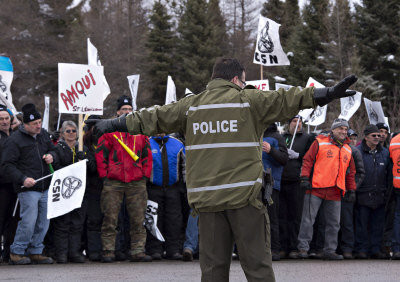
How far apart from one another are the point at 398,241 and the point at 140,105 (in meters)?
35.3

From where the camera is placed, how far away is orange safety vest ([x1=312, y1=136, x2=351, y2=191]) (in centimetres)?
1099

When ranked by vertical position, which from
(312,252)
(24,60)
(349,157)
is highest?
(24,60)

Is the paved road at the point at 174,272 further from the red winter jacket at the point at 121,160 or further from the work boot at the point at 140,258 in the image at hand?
the red winter jacket at the point at 121,160

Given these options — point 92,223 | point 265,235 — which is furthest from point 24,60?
point 265,235

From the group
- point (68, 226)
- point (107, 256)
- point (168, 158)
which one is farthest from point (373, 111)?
point (68, 226)

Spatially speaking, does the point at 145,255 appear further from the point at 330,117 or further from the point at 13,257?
the point at 330,117

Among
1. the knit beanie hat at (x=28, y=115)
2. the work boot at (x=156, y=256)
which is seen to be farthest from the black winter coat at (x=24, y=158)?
the work boot at (x=156, y=256)

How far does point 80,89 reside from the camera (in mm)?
10742

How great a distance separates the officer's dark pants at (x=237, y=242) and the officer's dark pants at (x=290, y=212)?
5.71m

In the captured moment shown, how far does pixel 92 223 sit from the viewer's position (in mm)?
10578

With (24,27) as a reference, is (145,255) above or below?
below

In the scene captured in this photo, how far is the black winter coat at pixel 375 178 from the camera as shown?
1152 cm

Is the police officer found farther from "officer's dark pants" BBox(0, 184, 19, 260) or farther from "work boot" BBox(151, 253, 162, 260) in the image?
"officer's dark pants" BBox(0, 184, 19, 260)

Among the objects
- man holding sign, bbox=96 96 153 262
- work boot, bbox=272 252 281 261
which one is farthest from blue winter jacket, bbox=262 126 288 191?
man holding sign, bbox=96 96 153 262
